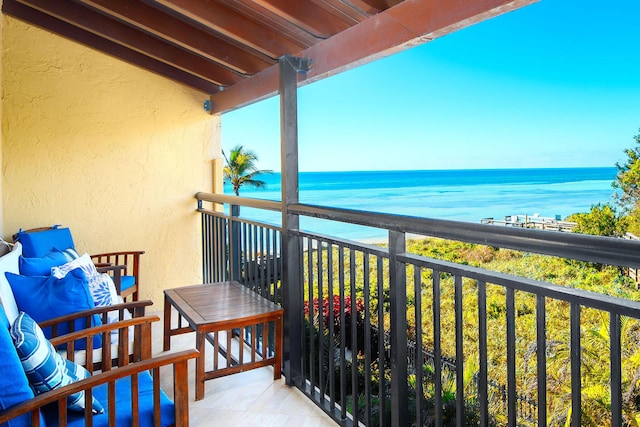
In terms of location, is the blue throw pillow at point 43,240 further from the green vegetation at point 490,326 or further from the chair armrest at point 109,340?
the green vegetation at point 490,326

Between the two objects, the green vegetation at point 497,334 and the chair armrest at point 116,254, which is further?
the chair armrest at point 116,254

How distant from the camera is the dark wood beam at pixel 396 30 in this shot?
171 cm

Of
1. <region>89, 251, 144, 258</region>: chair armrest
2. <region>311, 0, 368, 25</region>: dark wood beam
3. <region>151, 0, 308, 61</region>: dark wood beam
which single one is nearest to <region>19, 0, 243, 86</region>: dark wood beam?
<region>151, 0, 308, 61</region>: dark wood beam

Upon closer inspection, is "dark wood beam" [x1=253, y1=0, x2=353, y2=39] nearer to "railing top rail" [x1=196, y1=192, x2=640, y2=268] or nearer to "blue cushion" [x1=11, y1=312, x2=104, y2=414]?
"railing top rail" [x1=196, y1=192, x2=640, y2=268]

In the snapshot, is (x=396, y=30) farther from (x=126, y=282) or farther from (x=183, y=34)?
(x=126, y=282)

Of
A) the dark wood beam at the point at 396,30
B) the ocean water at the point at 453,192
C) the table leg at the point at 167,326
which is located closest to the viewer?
the dark wood beam at the point at 396,30

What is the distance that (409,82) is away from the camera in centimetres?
2381

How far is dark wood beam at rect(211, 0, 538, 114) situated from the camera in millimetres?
1709

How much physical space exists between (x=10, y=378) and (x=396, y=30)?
1.92 m

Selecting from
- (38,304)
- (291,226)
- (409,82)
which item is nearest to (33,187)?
(38,304)

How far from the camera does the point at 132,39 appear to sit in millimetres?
3408

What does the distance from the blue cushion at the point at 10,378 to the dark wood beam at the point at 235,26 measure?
189 centimetres

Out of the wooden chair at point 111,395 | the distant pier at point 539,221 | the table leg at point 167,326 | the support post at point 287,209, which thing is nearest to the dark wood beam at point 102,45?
the support post at point 287,209

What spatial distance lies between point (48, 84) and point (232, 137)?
781 inches
